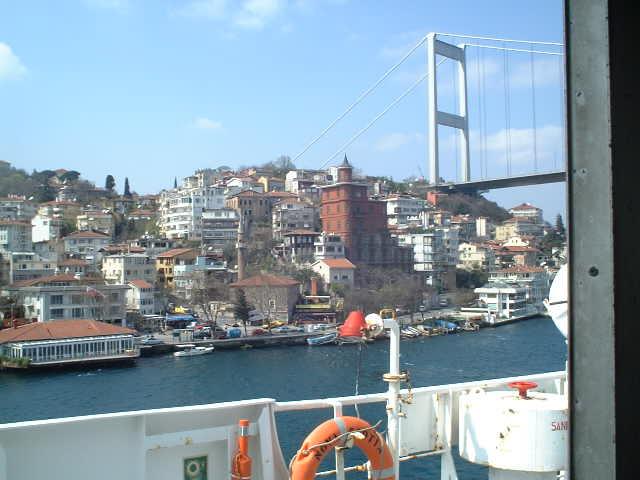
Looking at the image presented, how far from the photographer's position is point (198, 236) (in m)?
20.9

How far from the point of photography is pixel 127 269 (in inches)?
613

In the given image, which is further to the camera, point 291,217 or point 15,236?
point 291,217

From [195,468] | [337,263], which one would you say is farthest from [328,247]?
[195,468]

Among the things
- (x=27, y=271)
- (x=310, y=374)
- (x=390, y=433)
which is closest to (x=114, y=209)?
(x=27, y=271)

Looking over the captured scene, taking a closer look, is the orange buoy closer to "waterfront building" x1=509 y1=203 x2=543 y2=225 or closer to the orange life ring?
the orange life ring

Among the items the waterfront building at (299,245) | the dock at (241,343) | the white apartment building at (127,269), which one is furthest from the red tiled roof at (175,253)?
the dock at (241,343)

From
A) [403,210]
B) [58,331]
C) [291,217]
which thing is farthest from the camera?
[403,210]

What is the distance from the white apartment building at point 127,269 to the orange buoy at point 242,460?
15.0 metres

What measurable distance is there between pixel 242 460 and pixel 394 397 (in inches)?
10.4

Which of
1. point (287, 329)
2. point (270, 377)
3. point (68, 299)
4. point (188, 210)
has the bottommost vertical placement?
point (270, 377)

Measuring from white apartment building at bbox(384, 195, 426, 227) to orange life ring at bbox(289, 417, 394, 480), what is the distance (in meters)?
23.1

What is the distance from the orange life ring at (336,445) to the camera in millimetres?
932

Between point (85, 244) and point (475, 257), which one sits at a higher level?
point (85, 244)

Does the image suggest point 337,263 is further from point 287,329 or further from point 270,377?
point 270,377
